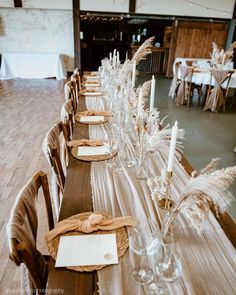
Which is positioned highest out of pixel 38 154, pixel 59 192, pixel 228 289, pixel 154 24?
pixel 154 24

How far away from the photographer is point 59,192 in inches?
67.4

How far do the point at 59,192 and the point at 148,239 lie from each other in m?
0.93

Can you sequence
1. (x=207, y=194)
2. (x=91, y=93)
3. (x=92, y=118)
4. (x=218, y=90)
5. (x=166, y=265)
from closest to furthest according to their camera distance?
(x=207, y=194)
(x=166, y=265)
(x=92, y=118)
(x=91, y=93)
(x=218, y=90)

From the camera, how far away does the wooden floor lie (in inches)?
70.0

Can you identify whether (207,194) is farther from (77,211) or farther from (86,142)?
(86,142)

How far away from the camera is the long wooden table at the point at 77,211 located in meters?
0.79

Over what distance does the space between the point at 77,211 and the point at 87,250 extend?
24cm

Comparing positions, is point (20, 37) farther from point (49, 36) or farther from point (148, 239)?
point (148, 239)

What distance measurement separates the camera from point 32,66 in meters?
8.11

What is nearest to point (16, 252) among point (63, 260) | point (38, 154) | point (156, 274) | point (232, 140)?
point (63, 260)

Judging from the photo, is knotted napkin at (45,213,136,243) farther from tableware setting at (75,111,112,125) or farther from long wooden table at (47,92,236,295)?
tableware setting at (75,111,112,125)

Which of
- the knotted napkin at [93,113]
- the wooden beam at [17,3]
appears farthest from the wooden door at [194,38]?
the knotted napkin at [93,113]

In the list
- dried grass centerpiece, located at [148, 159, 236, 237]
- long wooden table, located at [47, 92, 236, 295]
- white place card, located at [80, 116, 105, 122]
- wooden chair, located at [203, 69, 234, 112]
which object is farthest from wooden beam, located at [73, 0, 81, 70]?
dried grass centerpiece, located at [148, 159, 236, 237]

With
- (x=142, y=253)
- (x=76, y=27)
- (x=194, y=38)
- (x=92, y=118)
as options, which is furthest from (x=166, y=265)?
(x=194, y=38)
